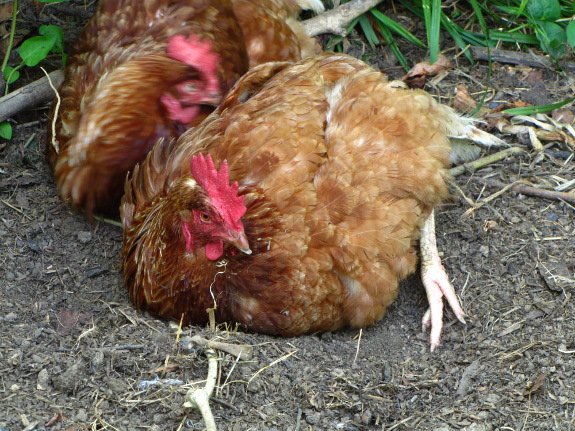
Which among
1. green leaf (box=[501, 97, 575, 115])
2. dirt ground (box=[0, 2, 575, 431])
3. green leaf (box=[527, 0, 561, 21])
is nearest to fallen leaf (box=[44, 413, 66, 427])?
dirt ground (box=[0, 2, 575, 431])

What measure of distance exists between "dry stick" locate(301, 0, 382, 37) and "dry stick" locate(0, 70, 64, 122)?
5.23 feet

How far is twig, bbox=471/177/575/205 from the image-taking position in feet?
12.6

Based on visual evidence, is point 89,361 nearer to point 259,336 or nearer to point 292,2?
point 259,336

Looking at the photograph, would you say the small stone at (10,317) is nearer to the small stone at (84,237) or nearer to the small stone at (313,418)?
the small stone at (84,237)

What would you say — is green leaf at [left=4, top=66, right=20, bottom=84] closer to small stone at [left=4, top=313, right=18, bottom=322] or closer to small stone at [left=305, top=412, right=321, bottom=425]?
small stone at [left=4, top=313, right=18, bottom=322]

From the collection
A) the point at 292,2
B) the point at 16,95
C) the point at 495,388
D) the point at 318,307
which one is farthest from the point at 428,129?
the point at 16,95

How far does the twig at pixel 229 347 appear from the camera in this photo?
115 inches

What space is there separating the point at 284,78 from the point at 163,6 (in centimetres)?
97

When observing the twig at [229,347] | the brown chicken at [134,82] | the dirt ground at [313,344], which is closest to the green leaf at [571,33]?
the dirt ground at [313,344]

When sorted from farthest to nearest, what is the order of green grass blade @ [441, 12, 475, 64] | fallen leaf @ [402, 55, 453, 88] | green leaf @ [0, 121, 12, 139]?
green grass blade @ [441, 12, 475, 64]
fallen leaf @ [402, 55, 453, 88]
green leaf @ [0, 121, 12, 139]

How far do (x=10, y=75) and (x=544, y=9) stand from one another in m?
3.15

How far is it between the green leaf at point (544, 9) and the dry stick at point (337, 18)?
0.98m

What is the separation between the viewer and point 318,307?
10.3ft

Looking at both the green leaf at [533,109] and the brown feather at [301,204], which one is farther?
the green leaf at [533,109]
